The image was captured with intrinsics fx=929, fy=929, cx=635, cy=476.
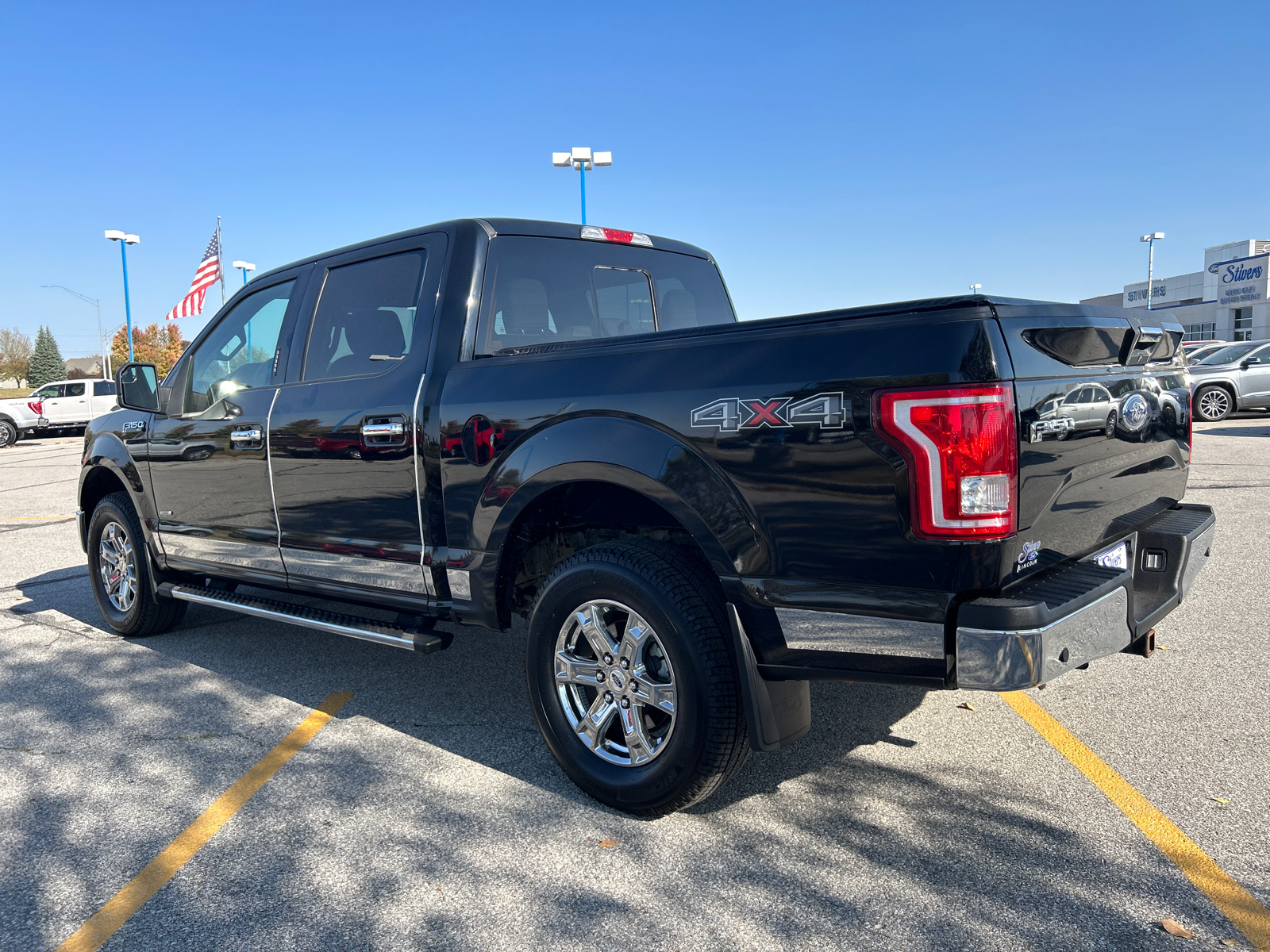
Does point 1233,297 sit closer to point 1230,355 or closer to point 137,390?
point 1230,355

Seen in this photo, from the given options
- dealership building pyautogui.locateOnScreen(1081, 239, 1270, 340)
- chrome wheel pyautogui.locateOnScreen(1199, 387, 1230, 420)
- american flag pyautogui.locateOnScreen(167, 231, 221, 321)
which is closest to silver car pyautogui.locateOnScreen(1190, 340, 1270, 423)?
chrome wheel pyautogui.locateOnScreen(1199, 387, 1230, 420)

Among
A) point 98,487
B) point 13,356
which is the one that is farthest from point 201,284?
point 13,356

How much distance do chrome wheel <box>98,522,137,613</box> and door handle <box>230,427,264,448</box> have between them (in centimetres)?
141

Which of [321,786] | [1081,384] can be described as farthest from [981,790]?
[321,786]

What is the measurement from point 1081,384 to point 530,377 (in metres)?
1.81

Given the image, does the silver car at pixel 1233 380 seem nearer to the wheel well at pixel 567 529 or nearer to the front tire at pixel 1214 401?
the front tire at pixel 1214 401

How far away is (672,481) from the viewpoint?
9.60ft

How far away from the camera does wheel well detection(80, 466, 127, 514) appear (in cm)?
567

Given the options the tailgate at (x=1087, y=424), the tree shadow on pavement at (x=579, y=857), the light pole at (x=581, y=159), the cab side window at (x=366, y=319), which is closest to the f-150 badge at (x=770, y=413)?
the tailgate at (x=1087, y=424)

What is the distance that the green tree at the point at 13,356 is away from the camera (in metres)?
99.3

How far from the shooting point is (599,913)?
2.57 meters

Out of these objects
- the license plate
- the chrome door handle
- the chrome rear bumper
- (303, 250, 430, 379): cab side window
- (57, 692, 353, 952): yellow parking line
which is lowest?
(57, 692, 353, 952): yellow parking line

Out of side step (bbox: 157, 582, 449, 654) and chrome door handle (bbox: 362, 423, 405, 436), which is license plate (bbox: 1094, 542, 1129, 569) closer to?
side step (bbox: 157, 582, 449, 654)

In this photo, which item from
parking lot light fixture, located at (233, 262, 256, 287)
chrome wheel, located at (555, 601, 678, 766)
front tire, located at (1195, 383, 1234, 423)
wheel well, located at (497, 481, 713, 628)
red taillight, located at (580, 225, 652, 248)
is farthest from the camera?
parking lot light fixture, located at (233, 262, 256, 287)
